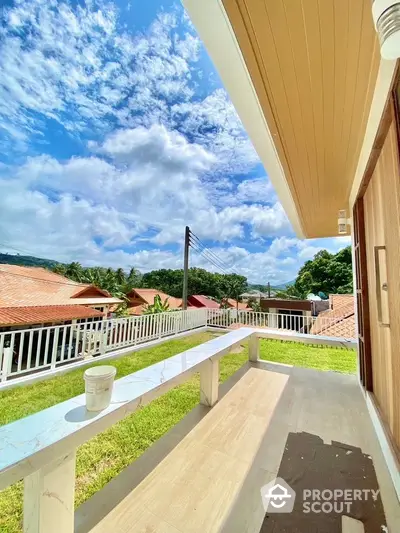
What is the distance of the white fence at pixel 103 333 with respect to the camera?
3426 millimetres

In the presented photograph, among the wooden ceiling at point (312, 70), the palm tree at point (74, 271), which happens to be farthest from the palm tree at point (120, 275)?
the wooden ceiling at point (312, 70)

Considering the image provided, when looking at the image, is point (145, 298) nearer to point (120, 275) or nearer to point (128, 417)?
point (120, 275)

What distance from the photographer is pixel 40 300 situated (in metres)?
12.2

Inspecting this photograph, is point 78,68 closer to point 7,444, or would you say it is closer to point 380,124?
point 380,124

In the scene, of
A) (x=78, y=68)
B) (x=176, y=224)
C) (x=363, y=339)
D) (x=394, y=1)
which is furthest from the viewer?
(x=176, y=224)

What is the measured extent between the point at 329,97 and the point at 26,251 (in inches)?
1464

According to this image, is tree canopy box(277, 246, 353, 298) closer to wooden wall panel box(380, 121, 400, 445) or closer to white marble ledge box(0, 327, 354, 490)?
wooden wall panel box(380, 121, 400, 445)

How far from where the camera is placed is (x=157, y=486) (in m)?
1.42

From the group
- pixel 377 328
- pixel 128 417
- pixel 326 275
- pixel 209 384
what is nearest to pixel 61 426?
pixel 128 417

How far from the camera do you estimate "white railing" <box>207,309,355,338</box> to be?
6.37 m

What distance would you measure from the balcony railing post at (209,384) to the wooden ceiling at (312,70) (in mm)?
2151

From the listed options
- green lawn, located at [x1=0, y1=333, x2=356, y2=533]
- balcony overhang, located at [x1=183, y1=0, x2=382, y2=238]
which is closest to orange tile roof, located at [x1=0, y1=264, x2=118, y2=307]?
green lawn, located at [x1=0, y1=333, x2=356, y2=533]

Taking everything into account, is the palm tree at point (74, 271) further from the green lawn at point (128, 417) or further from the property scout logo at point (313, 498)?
the property scout logo at point (313, 498)

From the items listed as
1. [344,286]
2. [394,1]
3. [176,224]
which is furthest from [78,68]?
[176,224]
